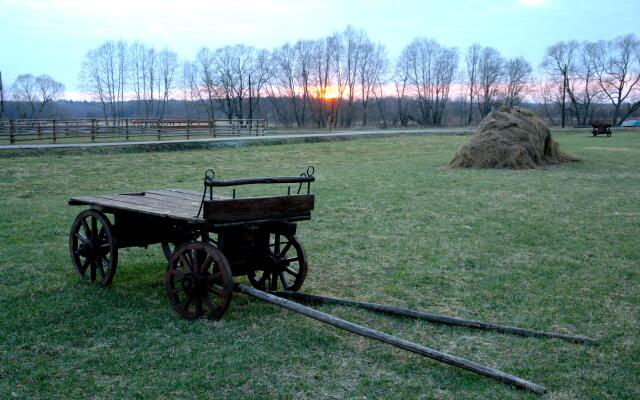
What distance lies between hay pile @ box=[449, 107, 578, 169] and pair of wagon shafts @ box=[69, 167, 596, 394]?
15.3 metres

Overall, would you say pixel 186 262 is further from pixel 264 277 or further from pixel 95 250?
pixel 95 250

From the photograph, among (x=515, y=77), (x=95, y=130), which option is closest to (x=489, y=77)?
(x=515, y=77)

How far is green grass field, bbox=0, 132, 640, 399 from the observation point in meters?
3.92

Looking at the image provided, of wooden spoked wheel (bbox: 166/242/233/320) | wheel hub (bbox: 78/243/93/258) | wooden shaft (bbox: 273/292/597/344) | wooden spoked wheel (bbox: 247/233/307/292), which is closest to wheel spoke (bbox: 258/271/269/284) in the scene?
wooden spoked wheel (bbox: 247/233/307/292)

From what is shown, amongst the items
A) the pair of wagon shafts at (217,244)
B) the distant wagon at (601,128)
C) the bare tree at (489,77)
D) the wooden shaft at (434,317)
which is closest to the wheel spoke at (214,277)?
the pair of wagon shafts at (217,244)

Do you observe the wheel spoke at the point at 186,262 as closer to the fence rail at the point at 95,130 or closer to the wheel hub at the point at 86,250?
the wheel hub at the point at 86,250

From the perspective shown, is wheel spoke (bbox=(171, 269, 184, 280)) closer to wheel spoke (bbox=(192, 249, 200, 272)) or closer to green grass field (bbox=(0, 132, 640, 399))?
wheel spoke (bbox=(192, 249, 200, 272))

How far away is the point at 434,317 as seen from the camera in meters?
5.04

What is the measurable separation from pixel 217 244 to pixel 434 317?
2.13 metres

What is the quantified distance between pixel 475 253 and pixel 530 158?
14.1m

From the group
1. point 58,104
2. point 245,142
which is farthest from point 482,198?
point 58,104

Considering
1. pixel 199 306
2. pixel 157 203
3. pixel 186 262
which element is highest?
pixel 157 203

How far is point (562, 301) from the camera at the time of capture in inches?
227

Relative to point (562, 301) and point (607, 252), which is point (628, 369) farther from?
point (607, 252)
